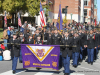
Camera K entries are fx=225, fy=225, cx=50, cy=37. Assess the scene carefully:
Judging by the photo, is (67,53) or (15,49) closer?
(67,53)

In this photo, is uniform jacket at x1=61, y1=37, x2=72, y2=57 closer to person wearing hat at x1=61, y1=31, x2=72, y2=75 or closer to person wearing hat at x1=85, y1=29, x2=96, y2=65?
person wearing hat at x1=61, y1=31, x2=72, y2=75

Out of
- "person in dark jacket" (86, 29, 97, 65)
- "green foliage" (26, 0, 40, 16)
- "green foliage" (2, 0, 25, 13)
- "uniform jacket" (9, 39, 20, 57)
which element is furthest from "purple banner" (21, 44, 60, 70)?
"green foliage" (26, 0, 40, 16)

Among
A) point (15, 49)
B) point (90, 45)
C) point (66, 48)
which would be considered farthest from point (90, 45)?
point (15, 49)

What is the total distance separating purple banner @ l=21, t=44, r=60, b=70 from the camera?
35.1ft

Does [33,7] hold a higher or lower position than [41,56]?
higher

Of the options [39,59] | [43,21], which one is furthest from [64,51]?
[43,21]

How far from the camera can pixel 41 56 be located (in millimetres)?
10836

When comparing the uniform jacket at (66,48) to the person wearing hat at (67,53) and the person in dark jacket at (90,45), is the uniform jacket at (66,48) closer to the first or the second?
the person wearing hat at (67,53)

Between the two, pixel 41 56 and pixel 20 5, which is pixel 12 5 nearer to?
pixel 20 5

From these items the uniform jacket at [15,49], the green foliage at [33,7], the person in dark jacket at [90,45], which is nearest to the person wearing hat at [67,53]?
the uniform jacket at [15,49]

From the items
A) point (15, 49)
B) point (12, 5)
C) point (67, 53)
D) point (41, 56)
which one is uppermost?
point (12, 5)

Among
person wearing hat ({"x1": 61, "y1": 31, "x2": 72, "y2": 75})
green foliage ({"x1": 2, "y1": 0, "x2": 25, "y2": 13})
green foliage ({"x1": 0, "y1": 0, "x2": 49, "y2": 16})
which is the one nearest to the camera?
person wearing hat ({"x1": 61, "y1": 31, "x2": 72, "y2": 75})

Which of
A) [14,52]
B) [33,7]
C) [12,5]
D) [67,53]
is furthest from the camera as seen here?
[33,7]

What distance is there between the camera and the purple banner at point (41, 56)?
10.7 meters
